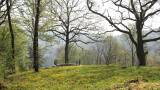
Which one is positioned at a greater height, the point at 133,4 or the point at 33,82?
the point at 133,4

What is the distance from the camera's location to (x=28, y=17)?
61406 mm

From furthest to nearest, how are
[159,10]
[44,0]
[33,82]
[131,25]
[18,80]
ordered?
[131,25]
[44,0]
[159,10]
[18,80]
[33,82]

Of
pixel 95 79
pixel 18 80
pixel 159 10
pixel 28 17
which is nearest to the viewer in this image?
pixel 95 79

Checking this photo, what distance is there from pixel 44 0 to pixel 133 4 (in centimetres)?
1617

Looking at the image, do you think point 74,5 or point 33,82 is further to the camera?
point 74,5

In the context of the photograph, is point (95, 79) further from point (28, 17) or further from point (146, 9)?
point (28, 17)

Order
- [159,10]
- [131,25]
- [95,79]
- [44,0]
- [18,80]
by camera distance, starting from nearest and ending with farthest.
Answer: [95,79]
[18,80]
[159,10]
[44,0]
[131,25]

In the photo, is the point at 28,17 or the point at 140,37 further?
the point at 28,17

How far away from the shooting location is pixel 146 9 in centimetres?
4044

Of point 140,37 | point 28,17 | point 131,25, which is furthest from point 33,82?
point 131,25

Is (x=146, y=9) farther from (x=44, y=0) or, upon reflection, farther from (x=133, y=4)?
(x=44, y=0)

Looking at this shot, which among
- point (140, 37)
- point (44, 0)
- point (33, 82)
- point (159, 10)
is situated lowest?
point (33, 82)

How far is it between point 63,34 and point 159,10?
2825 cm

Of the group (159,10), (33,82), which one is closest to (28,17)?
(159,10)
